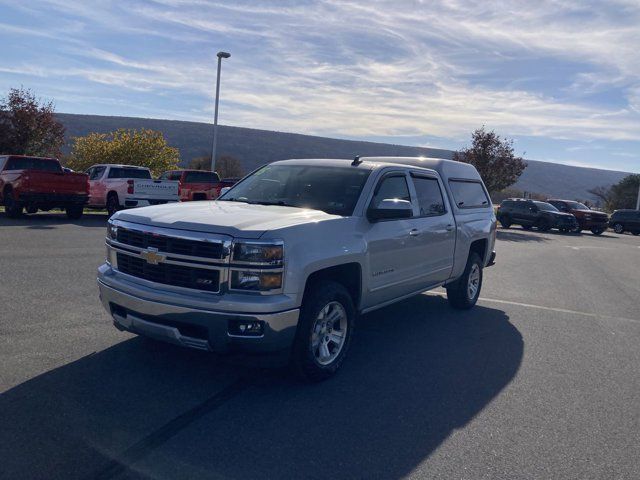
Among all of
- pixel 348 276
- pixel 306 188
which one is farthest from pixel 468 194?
pixel 348 276

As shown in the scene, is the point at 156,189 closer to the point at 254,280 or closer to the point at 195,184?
the point at 195,184

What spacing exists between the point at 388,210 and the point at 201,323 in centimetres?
200

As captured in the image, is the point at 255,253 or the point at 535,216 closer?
the point at 255,253

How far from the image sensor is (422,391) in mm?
4844

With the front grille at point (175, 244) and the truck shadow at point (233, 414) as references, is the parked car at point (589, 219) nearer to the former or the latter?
the truck shadow at point (233, 414)

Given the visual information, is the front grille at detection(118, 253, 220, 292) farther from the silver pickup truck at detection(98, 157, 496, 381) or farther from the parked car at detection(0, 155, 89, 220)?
the parked car at detection(0, 155, 89, 220)

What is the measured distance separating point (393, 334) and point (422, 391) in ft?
5.95

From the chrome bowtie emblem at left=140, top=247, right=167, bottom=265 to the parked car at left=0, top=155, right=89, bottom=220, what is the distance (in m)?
14.0

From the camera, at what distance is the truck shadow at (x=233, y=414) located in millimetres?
3432

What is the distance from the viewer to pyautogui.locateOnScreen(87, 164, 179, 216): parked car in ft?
65.1

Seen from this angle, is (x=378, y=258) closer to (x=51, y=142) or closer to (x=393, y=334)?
(x=393, y=334)

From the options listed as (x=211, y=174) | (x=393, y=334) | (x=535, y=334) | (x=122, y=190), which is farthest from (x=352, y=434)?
(x=211, y=174)

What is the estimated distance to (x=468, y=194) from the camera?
27.2ft

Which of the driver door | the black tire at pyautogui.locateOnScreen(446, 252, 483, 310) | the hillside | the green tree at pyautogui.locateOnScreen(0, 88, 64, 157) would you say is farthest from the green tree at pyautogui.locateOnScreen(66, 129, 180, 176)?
the hillside
